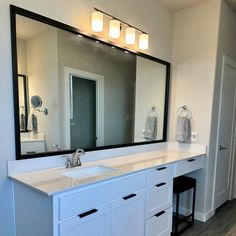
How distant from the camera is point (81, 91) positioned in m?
2.07

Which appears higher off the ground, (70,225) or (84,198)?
(84,198)

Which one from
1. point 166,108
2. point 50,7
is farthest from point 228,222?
point 50,7

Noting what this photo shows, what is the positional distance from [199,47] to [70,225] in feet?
8.31

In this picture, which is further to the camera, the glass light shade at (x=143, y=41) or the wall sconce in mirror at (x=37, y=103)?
the glass light shade at (x=143, y=41)

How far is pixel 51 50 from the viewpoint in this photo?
183cm

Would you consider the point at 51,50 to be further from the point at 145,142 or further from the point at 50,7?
the point at 145,142

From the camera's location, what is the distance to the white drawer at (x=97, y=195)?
1324 millimetres

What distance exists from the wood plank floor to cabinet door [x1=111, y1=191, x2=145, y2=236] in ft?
3.02

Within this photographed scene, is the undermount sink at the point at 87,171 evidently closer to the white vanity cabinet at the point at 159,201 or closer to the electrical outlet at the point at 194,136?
the white vanity cabinet at the point at 159,201

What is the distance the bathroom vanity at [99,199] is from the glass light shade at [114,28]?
1262 millimetres

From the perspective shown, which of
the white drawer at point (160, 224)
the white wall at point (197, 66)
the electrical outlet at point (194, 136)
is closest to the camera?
the white drawer at point (160, 224)

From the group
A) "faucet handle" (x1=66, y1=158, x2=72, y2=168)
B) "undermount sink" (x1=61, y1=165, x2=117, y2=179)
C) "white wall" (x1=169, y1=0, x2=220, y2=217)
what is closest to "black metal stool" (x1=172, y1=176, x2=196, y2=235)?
"white wall" (x1=169, y1=0, x2=220, y2=217)

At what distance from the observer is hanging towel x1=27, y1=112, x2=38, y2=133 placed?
168 centimetres

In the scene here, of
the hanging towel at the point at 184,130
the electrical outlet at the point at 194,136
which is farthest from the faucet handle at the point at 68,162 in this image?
the electrical outlet at the point at 194,136
